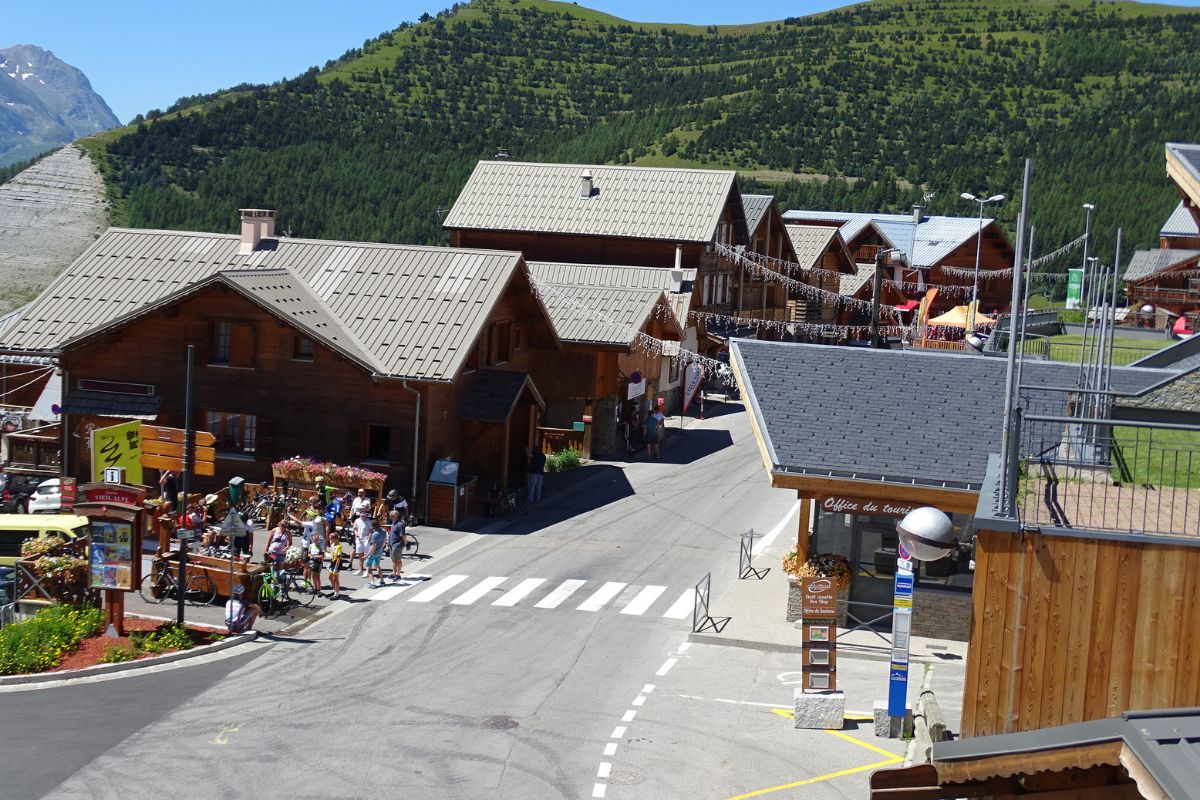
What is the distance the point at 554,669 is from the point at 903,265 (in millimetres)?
67354

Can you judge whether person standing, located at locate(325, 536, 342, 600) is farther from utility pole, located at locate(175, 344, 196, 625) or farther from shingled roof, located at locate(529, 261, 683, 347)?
shingled roof, located at locate(529, 261, 683, 347)

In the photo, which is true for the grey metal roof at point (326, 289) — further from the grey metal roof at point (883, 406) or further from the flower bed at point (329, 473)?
the grey metal roof at point (883, 406)

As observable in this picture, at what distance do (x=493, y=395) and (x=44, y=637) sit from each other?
15.7 meters

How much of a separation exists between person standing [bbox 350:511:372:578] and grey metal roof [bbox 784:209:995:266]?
61.5m

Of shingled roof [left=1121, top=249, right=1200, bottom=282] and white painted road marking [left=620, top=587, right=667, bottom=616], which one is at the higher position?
shingled roof [left=1121, top=249, right=1200, bottom=282]

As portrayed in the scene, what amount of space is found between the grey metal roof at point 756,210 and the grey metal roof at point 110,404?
3628 cm

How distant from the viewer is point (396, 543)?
2686cm

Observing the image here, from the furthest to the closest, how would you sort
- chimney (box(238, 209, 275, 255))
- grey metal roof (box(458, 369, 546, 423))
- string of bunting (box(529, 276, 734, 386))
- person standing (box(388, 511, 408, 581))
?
string of bunting (box(529, 276, 734, 386)) < chimney (box(238, 209, 275, 255)) < grey metal roof (box(458, 369, 546, 423)) < person standing (box(388, 511, 408, 581))

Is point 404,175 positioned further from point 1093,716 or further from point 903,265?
point 1093,716

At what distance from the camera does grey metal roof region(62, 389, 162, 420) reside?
33.7 metres

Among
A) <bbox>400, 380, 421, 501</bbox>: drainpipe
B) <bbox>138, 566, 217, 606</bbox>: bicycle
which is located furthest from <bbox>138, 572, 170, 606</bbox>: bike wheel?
<bbox>400, 380, 421, 501</bbox>: drainpipe

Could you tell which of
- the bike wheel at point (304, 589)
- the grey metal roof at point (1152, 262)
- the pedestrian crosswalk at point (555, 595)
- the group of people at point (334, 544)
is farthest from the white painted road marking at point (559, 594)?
the grey metal roof at point (1152, 262)

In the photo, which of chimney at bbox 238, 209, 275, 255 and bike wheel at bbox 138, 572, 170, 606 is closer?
bike wheel at bbox 138, 572, 170, 606

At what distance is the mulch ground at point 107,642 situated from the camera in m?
20.9
